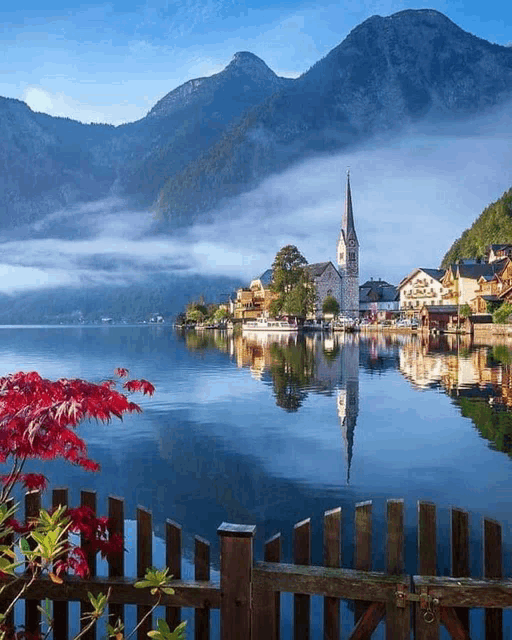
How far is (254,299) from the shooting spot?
16962 cm

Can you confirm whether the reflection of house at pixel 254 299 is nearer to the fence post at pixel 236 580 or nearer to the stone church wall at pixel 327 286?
the stone church wall at pixel 327 286

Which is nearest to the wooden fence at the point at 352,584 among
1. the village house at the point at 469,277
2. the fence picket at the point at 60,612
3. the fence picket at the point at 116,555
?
the fence picket at the point at 116,555

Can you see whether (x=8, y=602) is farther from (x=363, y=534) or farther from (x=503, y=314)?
(x=503, y=314)

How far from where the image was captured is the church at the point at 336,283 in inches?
6270

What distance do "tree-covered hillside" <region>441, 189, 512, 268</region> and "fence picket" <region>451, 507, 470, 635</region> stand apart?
430 feet

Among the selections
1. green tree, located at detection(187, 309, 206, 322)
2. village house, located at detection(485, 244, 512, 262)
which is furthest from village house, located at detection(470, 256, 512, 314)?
green tree, located at detection(187, 309, 206, 322)

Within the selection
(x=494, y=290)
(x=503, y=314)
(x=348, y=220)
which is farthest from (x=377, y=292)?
(x=503, y=314)

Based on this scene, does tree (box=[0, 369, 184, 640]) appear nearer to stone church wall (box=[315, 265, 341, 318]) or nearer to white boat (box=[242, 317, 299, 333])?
white boat (box=[242, 317, 299, 333])

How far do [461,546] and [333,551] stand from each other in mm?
963

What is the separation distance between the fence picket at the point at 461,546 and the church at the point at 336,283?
484 ft

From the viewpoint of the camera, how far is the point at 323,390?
2430 cm

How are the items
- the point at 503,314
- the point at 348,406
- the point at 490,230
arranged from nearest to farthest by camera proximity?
the point at 348,406 → the point at 503,314 → the point at 490,230

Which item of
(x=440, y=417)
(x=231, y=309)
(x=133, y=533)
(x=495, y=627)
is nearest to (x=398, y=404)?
(x=440, y=417)

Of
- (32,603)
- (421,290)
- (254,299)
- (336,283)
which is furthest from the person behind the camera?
(254,299)
